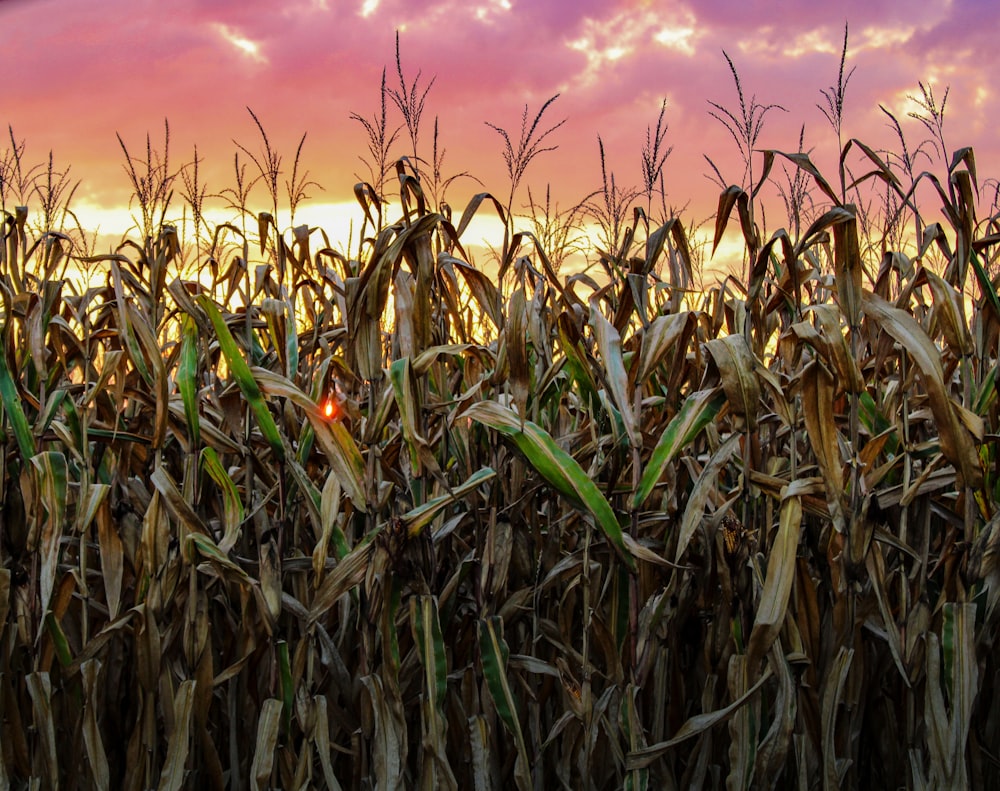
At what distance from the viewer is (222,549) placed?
1795mm

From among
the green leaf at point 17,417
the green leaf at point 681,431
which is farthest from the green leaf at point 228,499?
the green leaf at point 681,431

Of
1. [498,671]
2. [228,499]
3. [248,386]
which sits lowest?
[498,671]

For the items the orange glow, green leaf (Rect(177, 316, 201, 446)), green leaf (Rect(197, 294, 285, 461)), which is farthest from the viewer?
the orange glow

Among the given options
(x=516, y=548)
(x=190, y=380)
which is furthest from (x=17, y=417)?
(x=516, y=548)

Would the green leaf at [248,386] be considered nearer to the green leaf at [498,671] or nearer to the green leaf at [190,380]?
the green leaf at [190,380]

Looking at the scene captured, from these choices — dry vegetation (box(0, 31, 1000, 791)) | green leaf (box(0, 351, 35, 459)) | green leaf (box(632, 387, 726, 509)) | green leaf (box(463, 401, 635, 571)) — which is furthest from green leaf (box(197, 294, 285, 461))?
green leaf (box(632, 387, 726, 509))

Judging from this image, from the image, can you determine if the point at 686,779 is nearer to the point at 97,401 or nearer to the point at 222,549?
the point at 222,549

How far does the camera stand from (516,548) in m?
1.94

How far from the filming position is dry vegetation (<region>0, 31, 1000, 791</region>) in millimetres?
1693

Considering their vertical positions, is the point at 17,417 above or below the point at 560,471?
above

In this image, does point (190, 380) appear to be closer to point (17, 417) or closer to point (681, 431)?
point (17, 417)

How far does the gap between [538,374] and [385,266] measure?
0.41 m

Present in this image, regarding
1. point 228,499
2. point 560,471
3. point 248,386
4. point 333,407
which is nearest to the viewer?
point 560,471

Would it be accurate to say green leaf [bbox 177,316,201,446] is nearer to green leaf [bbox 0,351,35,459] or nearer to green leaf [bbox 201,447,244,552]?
green leaf [bbox 201,447,244,552]
